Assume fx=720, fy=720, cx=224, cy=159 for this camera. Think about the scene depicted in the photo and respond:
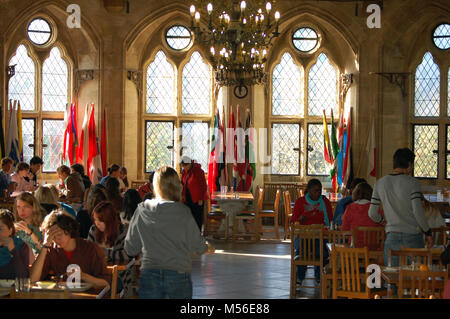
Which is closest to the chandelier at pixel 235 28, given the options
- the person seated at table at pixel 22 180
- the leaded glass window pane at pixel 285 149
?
the person seated at table at pixel 22 180

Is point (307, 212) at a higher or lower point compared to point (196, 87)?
lower

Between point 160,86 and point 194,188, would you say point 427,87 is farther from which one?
point 194,188

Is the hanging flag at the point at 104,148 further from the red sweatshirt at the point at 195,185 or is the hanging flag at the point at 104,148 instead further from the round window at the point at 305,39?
the round window at the point at 305,39

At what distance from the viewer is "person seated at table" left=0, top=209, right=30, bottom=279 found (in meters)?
5.09

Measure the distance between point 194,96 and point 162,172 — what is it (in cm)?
1147

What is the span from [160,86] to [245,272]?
286 inches

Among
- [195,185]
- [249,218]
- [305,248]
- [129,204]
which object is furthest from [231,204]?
[305,248]

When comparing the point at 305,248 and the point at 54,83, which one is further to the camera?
the point at 54,83

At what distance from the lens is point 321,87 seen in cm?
1582

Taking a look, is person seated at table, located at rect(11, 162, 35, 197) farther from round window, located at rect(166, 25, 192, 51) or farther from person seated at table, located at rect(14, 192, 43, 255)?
round window, located at rect(166, 25, 192, 51)

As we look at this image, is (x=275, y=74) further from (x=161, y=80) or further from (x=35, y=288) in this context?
(x=35, y=288)

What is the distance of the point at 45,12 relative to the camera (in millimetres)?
14711

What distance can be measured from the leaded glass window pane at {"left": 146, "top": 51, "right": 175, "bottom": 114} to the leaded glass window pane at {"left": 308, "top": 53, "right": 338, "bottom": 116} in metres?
3.04

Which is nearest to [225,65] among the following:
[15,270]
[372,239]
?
[372,239]
